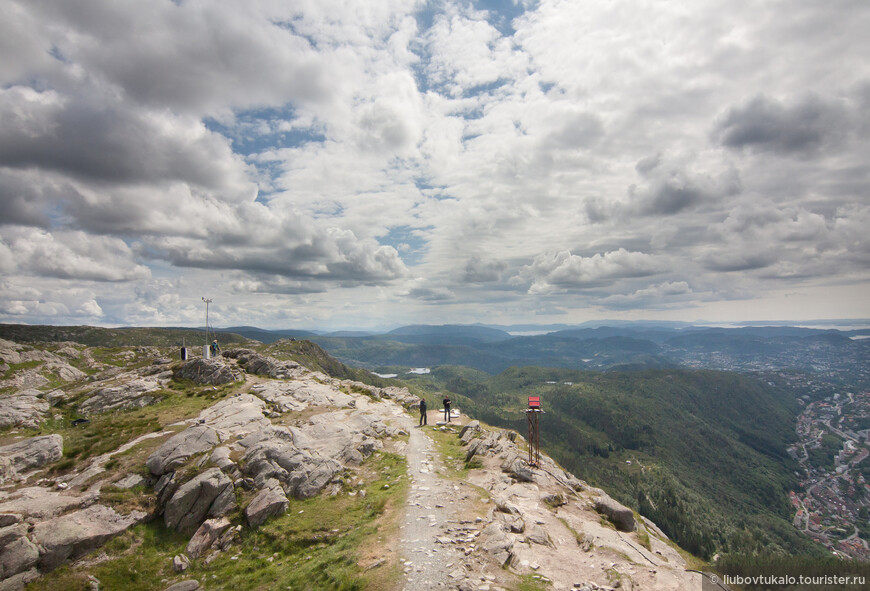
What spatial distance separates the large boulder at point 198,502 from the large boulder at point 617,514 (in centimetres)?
2781

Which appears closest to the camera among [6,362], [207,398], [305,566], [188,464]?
[305,566]

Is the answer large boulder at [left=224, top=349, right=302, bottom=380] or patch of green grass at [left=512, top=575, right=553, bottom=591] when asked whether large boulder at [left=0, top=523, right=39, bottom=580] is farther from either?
large boulder at [left=224, top=349, right=302, bottom=380]

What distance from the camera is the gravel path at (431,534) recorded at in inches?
596

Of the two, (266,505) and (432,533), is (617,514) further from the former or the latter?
(266,505)

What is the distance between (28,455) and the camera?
2825cm

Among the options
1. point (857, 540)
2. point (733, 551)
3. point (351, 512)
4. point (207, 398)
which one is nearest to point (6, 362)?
point (207, 398)

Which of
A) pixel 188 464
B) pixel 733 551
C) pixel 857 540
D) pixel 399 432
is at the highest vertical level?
pixel 188 464

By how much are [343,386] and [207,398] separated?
23198mm

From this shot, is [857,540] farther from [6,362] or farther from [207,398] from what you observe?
[6,362]

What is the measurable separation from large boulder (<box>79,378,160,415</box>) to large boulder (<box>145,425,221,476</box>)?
54.8ft

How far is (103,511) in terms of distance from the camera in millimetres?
22984

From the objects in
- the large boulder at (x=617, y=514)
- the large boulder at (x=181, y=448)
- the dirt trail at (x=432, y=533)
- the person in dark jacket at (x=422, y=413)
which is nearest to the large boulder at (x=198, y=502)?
the large boulder at (x=181, y=448)

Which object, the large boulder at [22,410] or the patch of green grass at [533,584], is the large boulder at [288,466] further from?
the large boulder at [22,410]

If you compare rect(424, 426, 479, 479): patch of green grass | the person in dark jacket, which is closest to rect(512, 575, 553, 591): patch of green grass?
rect(424, 426, 479, 479): patch of green grass
